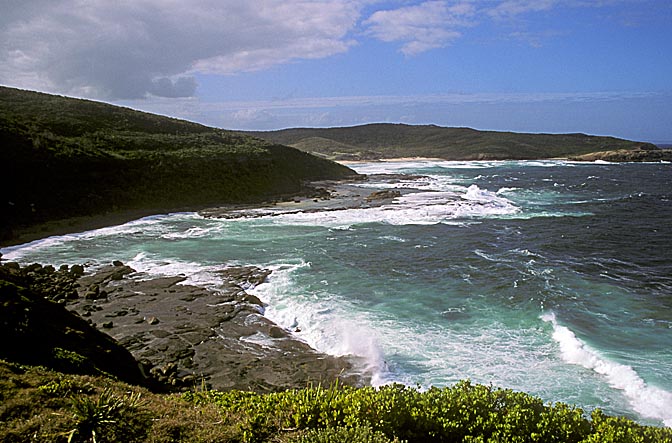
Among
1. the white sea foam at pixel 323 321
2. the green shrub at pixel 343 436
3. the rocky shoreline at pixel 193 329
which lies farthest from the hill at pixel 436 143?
the green shrub at pixel 343 436

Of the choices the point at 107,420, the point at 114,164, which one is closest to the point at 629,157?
the point at 114,164

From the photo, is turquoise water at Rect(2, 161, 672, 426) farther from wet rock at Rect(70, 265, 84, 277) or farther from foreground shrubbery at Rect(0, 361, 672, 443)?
foreground shrubbery at Rect(0, 361, 672, 443)

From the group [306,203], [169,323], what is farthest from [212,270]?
[306,203]

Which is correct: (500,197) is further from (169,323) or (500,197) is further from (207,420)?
(207,420)

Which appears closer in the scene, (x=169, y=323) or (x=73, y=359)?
(x=73, y=359)

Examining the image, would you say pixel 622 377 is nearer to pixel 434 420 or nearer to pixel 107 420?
pixel 434 420

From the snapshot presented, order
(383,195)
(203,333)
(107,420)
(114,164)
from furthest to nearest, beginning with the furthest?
(383,195) < (114,164) < (203,333) < (107,420)

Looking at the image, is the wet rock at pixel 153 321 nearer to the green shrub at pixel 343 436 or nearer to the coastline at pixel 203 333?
the coastline at pixel 203 333
